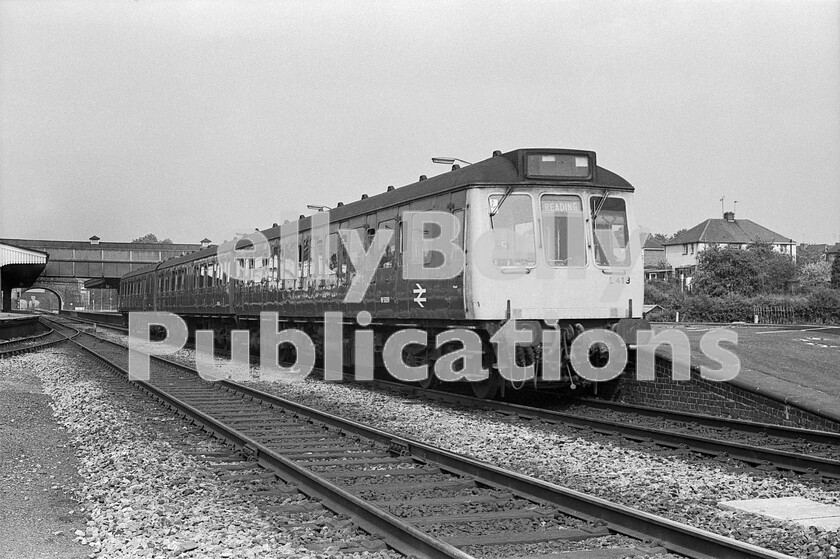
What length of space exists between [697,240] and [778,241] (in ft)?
38.4

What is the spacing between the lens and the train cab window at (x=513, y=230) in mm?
11500

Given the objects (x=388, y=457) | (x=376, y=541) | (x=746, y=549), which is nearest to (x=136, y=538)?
(x=376, y=541)

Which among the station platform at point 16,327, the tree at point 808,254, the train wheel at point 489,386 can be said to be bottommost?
the train wheel at point 489,386

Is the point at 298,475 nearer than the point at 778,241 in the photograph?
Yes

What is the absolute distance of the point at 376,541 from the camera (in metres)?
5.26

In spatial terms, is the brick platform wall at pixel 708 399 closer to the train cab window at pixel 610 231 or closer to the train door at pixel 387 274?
the train cab window at pixel 610 231

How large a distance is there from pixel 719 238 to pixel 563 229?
8041 centimetres

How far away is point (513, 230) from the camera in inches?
456

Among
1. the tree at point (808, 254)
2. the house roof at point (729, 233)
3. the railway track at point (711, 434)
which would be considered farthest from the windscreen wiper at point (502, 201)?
the tree at point (808, 254)

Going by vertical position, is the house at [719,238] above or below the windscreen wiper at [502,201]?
above

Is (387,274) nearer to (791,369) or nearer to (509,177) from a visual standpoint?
(509,177)

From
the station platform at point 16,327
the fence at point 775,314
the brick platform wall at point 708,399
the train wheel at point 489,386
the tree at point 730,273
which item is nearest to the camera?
the brick platform wall at point 708,399

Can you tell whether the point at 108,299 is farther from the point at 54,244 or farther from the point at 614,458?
the point at 614,458

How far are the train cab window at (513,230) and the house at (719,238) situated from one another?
7540 centimetres
